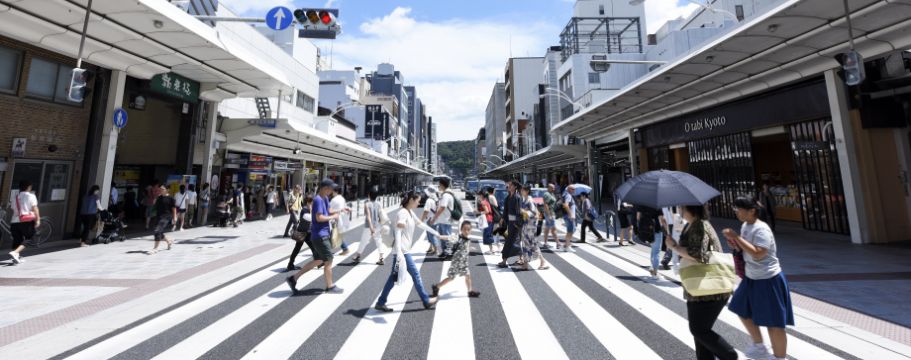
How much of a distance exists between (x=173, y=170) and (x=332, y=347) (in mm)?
16054

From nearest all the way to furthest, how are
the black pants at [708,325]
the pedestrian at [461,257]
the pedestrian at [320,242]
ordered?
the black pants at [708,325]
the pedestrian at [461,257]
the pedestrian at [320,242]

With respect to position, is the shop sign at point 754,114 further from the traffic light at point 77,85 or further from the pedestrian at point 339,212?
the traffic light at point 77,85

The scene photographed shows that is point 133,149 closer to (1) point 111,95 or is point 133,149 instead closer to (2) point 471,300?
(1) point 111,95

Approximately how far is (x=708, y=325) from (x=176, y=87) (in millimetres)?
16539

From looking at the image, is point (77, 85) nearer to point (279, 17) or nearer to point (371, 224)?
point (279, 17)

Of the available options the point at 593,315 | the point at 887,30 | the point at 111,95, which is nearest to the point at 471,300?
the point at 593,315

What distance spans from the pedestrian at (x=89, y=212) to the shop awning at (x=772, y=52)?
18015mm

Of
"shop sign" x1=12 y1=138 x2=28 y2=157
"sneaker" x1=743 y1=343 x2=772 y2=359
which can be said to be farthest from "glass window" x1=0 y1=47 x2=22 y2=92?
"sneaker" x1=743 y1=343 x2=772 y2=359

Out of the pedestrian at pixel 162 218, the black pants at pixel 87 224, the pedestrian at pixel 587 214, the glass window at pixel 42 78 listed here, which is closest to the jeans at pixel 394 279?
the pedestrian at pixel 587 214

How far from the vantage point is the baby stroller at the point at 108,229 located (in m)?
10.0

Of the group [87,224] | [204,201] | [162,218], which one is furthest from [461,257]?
[204,201]

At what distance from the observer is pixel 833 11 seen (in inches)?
273

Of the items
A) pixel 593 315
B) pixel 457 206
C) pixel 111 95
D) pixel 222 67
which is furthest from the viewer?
pixel 222 67

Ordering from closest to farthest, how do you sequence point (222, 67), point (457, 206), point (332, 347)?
point (332, 347)
point (457, 206)
point (222, 67)
